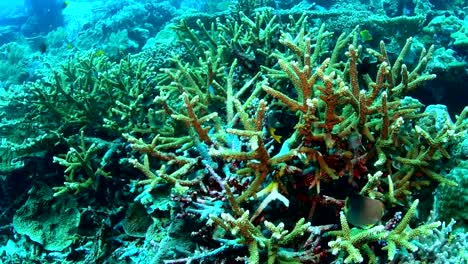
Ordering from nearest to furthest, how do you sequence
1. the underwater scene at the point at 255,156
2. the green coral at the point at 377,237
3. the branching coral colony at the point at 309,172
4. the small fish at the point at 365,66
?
the green coral at the point at 377,237, the branching coral colony at the point at 309,172, the underwater scene at the point at 255,156, the small fish at the point at 365,66

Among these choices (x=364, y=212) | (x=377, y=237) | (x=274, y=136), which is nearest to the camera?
(x=377, y=237)

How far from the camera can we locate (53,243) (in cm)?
396

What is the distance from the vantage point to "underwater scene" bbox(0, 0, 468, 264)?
238 centimetres

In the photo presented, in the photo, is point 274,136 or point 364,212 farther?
point 274,136

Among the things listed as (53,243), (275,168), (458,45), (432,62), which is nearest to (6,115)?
(53,243)

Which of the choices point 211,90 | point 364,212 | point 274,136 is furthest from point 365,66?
point 364,212

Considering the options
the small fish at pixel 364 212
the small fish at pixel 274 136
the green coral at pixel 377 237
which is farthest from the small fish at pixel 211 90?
the green coral at pixel 377 237

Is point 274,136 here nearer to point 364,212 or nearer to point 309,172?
point 309,172

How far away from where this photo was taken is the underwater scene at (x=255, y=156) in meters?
2.38

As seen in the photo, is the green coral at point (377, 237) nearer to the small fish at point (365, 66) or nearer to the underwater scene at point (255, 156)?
the underwater scene at point (255, 156)

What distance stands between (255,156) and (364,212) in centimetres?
76

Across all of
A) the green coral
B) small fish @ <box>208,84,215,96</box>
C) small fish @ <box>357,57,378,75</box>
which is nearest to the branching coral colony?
the green coral

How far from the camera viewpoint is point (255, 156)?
2371 mm

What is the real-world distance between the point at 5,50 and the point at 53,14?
5.21 meters
